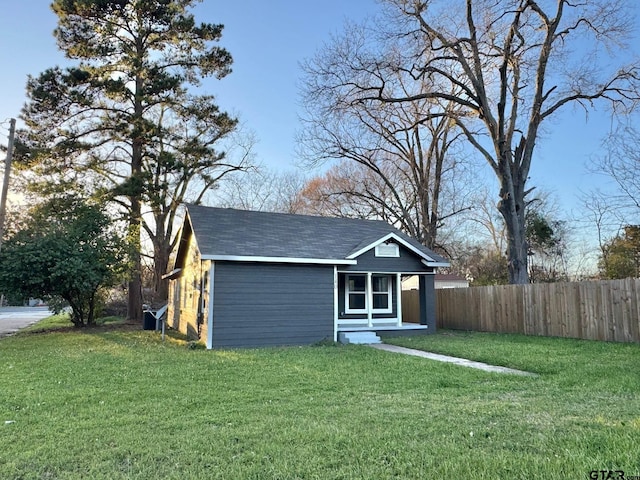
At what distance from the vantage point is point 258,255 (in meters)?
12.1

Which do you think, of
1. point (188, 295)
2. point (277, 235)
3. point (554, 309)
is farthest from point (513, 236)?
point (188, 295)

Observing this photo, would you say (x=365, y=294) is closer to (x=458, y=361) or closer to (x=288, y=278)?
(x=288, y=278)

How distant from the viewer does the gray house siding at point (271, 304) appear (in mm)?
11742

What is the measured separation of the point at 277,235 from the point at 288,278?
76.9 inches

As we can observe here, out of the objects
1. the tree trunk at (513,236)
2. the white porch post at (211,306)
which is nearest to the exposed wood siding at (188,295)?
the white porch post at (211,306)

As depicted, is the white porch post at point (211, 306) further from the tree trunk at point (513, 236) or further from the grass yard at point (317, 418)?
the tree trunk at point (513, 236)

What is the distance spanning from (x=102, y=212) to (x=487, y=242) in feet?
100

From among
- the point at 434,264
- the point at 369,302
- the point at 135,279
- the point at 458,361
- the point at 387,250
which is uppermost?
the point at 387,250

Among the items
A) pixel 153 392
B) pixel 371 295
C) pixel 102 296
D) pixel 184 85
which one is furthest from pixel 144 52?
pixel 153 392

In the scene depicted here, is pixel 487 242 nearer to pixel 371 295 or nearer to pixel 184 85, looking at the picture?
pixel 371 295

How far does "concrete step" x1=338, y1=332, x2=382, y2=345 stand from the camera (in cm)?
1304

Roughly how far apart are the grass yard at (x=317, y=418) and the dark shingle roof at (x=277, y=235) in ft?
12.7

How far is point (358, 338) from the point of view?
13133 millimetres

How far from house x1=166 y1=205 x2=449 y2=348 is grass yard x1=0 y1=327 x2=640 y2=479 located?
2879 mm
